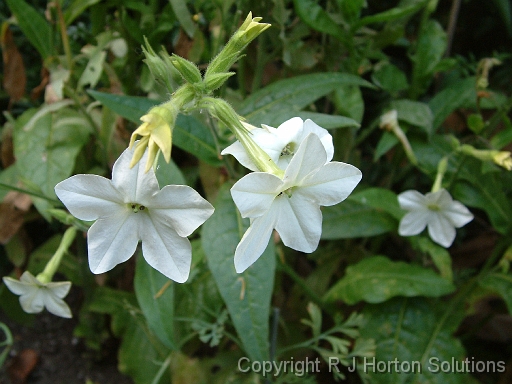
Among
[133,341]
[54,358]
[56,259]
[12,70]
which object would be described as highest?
[12,70]

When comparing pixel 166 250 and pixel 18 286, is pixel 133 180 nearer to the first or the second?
pixel 166 250

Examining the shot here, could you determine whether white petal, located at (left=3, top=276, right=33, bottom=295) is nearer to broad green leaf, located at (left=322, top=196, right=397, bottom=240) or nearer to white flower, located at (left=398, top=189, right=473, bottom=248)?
broad green leaf, located at (left=322, top=196, right=397, bottom=240)

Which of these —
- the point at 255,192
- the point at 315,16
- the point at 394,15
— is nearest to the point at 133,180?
the point at 255,192

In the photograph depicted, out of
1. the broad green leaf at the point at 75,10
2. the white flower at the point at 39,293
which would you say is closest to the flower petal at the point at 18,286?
the white flower at the point at 39,293

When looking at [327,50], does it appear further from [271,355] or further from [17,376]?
[17,376]

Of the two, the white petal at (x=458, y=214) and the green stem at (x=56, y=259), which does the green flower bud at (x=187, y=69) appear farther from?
the white petal at (x=458, y=214)

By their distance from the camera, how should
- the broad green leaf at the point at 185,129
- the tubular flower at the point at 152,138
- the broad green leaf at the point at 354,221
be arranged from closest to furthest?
1. the tubular flower at the point at 152,138
2. the broad green leaf at the point at 185,129
3. the broad green leaf at the point at 354,221
